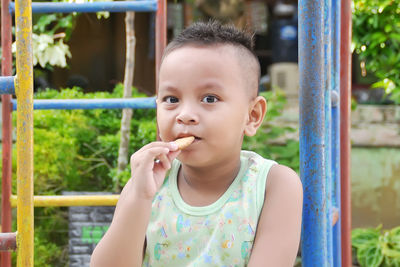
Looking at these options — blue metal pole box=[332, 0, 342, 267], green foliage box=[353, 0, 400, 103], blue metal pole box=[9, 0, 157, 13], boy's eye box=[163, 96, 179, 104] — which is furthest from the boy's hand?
green foliage box=[353, 0, 400, 103]

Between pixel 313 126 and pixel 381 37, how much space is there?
2339mm

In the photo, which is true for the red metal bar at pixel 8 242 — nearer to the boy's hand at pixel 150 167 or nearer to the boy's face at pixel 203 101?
the boy's hand at pixel 150 167

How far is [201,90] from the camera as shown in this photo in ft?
4.04

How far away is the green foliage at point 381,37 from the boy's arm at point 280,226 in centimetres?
226

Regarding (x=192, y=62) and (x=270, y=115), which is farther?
(x=270, y=115)

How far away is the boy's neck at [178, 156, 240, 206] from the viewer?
1327 mm

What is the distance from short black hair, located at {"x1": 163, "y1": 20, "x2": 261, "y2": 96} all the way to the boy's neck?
0.22 m

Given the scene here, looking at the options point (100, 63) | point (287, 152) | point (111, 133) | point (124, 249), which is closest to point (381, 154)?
point (287, 152)

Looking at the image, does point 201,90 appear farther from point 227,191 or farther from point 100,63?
point 100,63

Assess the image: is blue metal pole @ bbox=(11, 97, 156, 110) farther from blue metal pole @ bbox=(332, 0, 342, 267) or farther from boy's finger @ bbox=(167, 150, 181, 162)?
boy's finger @ bbox=(167, 150, 181, 162)

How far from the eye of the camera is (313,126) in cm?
124

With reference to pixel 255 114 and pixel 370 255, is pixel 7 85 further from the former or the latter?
pixel 370 255

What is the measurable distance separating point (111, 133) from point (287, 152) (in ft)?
3.49

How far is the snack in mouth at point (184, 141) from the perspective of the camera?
45.3 inches
